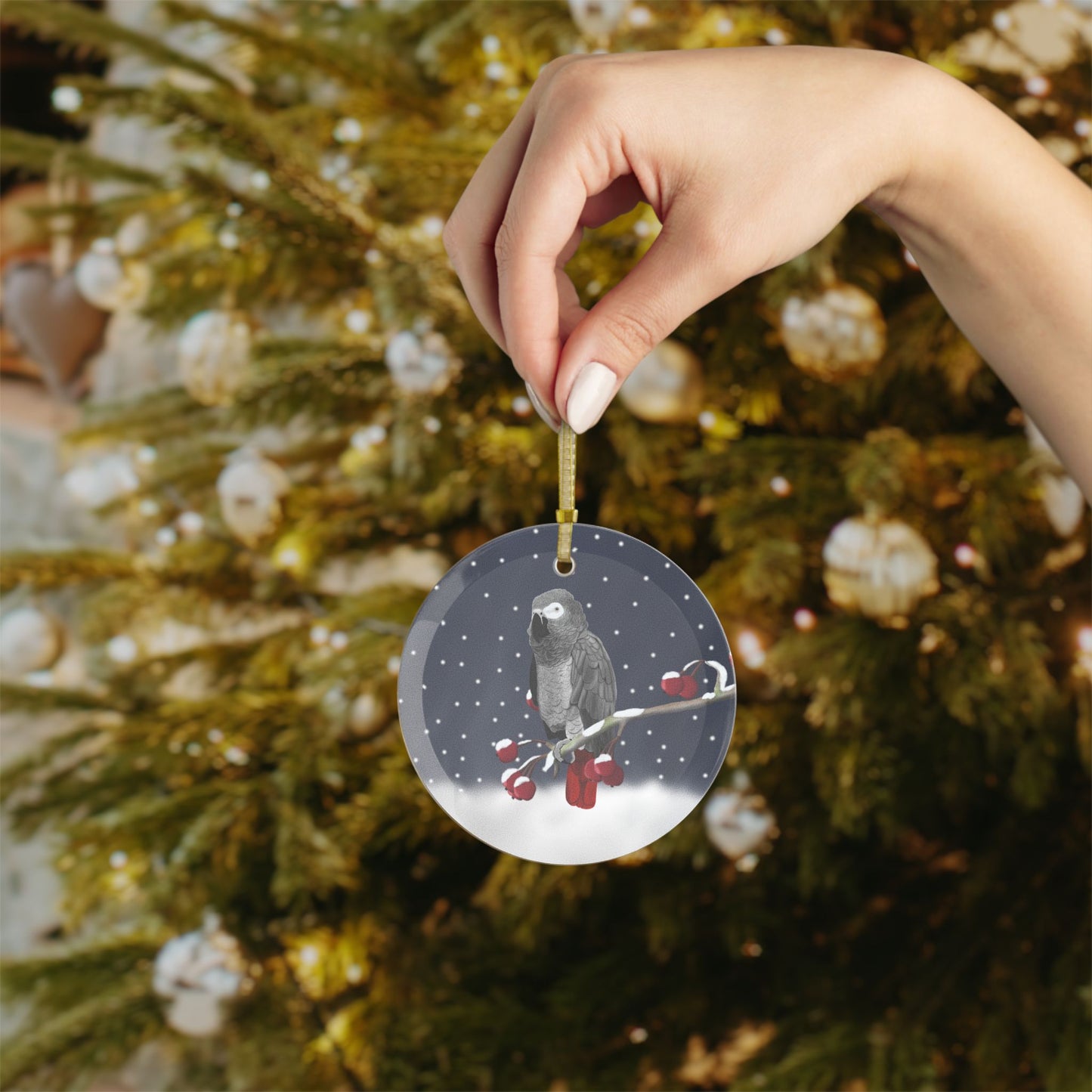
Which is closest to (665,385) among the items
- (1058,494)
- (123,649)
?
(1058,494)

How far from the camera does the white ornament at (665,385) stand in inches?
28.9

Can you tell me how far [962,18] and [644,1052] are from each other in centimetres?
88

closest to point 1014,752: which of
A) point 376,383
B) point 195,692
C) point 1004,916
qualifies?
point 1004,916

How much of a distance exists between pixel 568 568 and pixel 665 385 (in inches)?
13.6

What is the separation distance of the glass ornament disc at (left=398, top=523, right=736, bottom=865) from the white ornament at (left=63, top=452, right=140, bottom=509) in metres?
0.75

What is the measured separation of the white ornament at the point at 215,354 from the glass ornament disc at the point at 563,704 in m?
0.60

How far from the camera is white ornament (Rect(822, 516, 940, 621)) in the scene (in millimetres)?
646

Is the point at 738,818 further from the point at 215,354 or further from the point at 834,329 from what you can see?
the point at 215,354

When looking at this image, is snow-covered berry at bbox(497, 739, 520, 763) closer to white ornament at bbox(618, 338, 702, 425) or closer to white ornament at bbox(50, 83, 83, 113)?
white ornament at bbox(618, 338, 702, 425)

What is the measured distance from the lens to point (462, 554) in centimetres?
93

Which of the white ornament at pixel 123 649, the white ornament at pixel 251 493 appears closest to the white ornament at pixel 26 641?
the white ornament at pixel 123 649

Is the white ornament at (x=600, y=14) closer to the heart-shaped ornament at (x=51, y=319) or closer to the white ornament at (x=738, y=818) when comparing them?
the white ornament at (x=738, y=818)

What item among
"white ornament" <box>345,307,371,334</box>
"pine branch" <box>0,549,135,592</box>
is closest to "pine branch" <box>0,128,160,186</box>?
"white ornament" <box>345,307,371,334</box>

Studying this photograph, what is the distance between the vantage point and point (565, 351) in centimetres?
37
